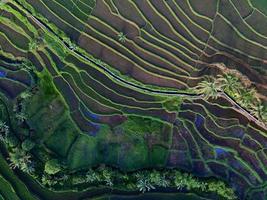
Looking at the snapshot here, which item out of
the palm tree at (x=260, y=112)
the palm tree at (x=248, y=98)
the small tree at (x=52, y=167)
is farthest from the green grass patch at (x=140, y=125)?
the palm tree at (x=260, y=112)

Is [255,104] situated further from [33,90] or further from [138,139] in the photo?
[33,90]

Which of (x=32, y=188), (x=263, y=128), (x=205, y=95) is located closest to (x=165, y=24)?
(x=205, y=95)

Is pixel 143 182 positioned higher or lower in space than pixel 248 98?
lower

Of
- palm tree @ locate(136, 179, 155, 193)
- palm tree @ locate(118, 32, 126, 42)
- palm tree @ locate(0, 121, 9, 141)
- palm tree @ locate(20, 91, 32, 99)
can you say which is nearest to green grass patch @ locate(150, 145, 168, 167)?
palm tree @ locate(136, 179, 155, 193)

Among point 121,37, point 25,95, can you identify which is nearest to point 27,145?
point 25,95

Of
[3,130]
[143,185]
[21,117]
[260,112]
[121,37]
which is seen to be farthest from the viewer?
[121,37]

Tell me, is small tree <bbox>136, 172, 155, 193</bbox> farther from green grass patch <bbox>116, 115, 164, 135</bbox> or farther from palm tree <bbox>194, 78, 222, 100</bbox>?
palm tree <bbox>194, 78, 222, 100</bbox>

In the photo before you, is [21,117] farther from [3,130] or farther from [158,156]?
[158,156]
